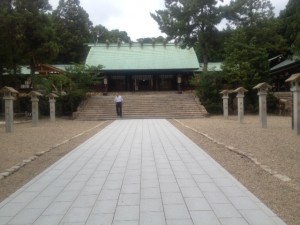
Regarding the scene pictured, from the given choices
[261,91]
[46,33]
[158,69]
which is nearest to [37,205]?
[261,91]

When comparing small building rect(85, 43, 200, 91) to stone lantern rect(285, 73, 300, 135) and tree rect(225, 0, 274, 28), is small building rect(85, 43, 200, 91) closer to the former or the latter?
tree rect(225, 0, 274, 28)

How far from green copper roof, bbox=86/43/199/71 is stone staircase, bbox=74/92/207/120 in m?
4.96

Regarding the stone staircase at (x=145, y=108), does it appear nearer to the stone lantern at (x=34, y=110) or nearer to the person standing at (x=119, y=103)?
the person standing at (x=119, y=103)

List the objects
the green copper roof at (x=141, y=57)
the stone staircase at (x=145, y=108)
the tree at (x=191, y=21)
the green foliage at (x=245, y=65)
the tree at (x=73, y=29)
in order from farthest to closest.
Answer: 1. the tree at (x=73, y=29)
2. the green copper roof at (x=141, y=57)
3. the tree at (x=191, y=21)
4. the green foliage at (x=245, y=65)
5. the stone staircase at (x=145, y=108)

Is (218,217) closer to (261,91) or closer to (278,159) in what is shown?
(278,159)

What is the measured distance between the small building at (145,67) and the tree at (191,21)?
381cm

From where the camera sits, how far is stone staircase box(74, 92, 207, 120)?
91.5ft

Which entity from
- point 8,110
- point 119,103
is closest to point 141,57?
point 119,103

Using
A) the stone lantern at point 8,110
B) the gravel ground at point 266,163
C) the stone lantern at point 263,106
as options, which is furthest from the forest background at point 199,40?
the gravel ground at point 266,163

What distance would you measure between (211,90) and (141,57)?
12.0 metres

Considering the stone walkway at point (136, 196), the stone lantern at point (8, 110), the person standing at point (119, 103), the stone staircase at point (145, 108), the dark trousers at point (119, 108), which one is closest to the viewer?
the stone walkway at point (136, 196)

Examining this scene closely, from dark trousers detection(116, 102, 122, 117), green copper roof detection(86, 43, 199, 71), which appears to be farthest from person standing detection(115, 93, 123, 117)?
green copper roof detection(86, 43, 199, 71)

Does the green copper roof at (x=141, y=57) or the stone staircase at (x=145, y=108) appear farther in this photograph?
the green copper roof at (x=141, y=57)

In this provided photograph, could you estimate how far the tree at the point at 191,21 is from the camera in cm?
3175
